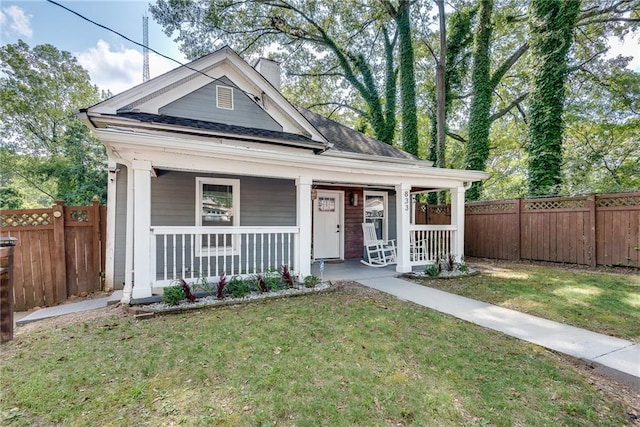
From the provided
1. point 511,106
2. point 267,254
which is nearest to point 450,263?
point 267,254

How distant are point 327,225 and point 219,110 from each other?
172 inches

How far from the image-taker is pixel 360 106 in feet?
65.1

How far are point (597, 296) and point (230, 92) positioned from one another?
8.78 metres

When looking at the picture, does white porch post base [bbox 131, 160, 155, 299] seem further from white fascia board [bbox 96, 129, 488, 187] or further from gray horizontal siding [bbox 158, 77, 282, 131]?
gray horizontal siding [bbox 158, 77, 282, 131]

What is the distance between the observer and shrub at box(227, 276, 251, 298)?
15.9 feet

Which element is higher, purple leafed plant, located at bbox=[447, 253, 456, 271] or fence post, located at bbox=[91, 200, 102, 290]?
fence post, located at bbox=[91, 200, 102, 290]

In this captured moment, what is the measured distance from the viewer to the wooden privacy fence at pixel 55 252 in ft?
16.3

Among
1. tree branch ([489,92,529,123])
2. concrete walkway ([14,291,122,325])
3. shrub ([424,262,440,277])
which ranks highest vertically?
tree branch ([489,92,529,123])

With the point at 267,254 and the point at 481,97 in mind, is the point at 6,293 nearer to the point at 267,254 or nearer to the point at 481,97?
the point at 267,254

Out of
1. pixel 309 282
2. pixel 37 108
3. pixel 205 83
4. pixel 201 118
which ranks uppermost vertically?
pixel 37 108

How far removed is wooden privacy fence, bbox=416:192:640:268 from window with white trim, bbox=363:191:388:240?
317 cm

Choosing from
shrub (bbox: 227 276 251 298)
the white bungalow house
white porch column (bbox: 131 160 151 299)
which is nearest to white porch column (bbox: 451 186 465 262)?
the white bungalow house

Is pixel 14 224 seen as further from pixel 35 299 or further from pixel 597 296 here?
pixel 597 296

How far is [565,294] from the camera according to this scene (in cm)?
517
